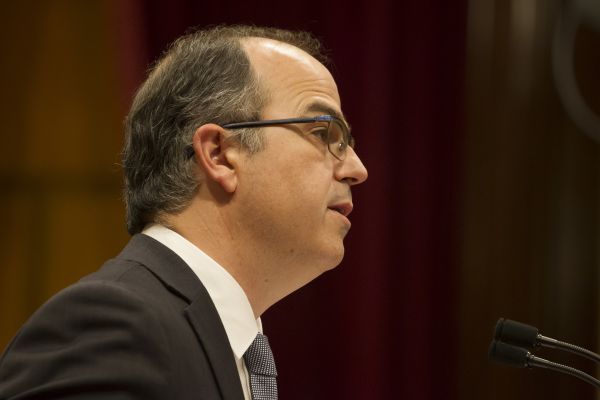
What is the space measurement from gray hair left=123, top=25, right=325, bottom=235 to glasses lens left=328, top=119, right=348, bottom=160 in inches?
5.1

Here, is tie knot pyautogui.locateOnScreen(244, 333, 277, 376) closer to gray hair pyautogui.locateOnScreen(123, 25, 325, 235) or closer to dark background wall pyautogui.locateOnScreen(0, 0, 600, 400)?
gray hair pyautogui.locateOnScreen(123, 25, 325, 235)

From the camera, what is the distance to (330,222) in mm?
1416

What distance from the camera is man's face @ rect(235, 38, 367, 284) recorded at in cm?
138

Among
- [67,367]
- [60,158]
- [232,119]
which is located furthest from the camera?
[60,158]

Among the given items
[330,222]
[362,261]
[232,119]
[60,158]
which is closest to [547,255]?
[362,261]

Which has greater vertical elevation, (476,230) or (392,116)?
→ (392,116)

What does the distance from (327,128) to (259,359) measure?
0.41m

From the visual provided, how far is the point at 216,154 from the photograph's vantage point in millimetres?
1406

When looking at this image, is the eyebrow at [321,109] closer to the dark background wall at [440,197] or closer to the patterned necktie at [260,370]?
the patterned necktie at [260,370]

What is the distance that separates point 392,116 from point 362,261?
1.29ft

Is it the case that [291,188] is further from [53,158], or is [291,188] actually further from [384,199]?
[53,158]

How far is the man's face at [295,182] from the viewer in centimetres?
138

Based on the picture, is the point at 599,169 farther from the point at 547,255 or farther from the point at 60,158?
the point at 60,158

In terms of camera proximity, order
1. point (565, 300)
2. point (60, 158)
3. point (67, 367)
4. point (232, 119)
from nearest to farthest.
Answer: point (67, 367) < point (232, 119) < point (565, 300) < point (60, 158)
